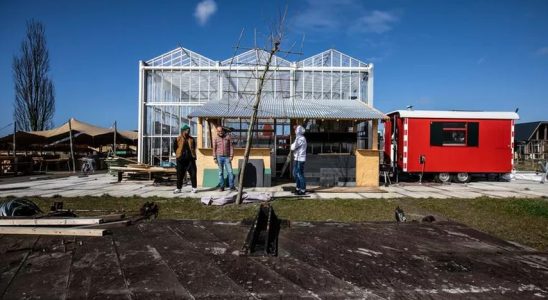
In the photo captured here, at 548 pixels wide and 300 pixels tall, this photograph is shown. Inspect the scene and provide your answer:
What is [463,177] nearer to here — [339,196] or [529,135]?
[339,196]

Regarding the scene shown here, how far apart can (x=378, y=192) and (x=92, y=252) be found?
31.0ft

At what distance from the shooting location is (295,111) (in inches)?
472

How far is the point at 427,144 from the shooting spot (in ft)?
41.9

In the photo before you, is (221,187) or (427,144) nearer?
(221,187)

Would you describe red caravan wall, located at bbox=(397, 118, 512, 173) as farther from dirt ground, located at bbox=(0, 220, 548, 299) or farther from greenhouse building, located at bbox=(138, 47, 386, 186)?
dirt ground, located at bbox=(0, 220, 548, 299)

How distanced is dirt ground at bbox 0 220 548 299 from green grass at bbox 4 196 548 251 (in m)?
3.66

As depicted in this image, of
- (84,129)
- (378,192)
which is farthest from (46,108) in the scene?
(378,192)

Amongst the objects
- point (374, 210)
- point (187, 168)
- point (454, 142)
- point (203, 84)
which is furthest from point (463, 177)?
point (203, 84)

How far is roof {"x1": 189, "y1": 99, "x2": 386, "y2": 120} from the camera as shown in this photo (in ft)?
37.0

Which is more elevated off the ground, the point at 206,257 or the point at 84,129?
the point at 84,129

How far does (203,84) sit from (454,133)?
40.0 feet

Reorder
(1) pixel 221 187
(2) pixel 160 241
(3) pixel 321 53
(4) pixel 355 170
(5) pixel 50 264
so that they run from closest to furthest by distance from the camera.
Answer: (5) pixel 50 264 < (2) pixel 160 241 < (1) pixel 221 187 < (4) pixel 355 170 < (3) pixel 321 53

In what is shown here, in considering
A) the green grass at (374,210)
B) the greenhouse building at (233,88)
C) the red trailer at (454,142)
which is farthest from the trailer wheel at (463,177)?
the green grass at (374,210)

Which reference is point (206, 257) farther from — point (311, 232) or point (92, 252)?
point (311, 232)
